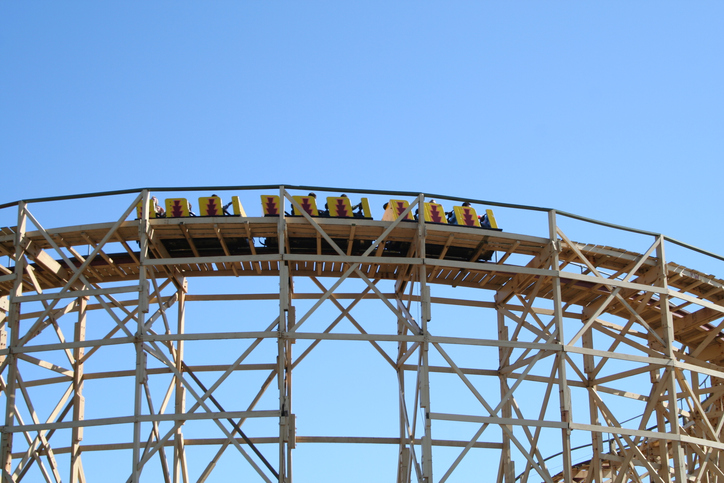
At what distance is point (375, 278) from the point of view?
95.6 feet

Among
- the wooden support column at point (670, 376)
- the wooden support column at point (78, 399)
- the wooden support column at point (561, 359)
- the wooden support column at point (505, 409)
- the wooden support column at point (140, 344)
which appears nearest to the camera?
the wooden support column at point (140, 344)

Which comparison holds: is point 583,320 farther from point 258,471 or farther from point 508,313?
point 258,471

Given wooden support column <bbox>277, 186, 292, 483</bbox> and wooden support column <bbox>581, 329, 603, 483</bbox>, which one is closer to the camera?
wooden support column <bbox>277, 186, 292, 483</bbox>

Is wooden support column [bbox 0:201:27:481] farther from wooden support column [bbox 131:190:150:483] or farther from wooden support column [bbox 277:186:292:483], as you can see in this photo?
wooden support column [bbox 277:186:292:483]

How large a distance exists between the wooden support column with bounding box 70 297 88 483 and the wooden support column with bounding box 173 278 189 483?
2813mm

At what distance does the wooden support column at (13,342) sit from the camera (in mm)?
24188

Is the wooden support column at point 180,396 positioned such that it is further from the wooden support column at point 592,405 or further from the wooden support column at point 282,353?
the wooden support column at point 592,405

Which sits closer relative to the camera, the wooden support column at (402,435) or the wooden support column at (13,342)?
the wooden support column at (13,342)

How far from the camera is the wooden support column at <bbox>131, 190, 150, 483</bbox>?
23531 millimetres

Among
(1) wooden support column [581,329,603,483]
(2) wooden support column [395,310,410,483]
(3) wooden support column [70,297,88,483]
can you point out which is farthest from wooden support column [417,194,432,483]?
(3) wooden support column [70,297,88,483]

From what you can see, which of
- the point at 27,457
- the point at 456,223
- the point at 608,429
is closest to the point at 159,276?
the point at 27,457

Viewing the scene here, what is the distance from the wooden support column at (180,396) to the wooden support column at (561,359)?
10.7 m

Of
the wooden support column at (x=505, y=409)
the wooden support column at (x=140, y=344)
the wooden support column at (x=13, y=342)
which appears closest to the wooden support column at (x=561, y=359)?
the wooden support column at (x=505, y=409)

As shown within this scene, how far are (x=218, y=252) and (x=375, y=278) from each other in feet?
16.3
